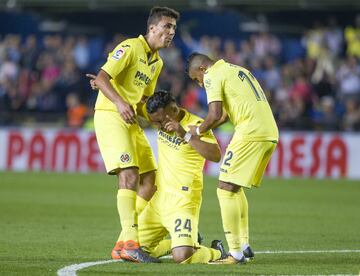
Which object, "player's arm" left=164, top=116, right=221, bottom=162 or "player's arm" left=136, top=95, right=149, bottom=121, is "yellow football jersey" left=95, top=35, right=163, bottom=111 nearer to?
"player's arm" left=136, top=95, right=149, bottom=121

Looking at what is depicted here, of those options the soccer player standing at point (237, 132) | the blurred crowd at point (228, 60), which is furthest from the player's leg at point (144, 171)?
the blurred crowd at point (228, 60)

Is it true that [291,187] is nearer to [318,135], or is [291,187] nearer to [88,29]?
[318,135]

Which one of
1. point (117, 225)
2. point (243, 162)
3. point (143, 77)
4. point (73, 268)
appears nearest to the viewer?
point (73, 268)

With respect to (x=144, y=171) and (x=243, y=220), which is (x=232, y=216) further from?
(x=144, y=171)

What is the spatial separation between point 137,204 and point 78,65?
16271 mm

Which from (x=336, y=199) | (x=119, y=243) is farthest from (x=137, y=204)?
(x=336, y=199)

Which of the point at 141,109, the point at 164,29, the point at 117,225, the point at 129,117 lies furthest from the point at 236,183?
the point at 117,225

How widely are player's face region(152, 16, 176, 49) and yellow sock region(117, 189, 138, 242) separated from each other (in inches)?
61.8

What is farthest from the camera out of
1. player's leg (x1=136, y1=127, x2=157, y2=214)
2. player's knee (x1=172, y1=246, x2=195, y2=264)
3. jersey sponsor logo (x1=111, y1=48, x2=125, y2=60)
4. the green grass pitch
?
player's leg (x1=136, y1=127, x2=157, y2=214)

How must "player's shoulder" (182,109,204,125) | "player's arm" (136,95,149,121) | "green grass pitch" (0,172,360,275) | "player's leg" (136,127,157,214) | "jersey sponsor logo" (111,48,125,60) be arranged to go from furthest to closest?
"player's arm" (136,95,149,121), "player's leg" (136,127,157,214), "jersey sponsor logo" (111,48,125,60), "player's shoulder" (182,109,204,125), "green grass pitch" (0,172,360,275)

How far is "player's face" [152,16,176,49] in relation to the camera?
955cm

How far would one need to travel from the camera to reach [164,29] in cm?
959

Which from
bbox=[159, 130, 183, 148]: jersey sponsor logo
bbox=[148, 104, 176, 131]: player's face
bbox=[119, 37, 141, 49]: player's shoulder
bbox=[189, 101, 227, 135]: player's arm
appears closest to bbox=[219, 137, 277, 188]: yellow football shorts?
bbox=[189, 101, 227, 135]: player's arm

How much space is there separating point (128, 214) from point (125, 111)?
0.96m
